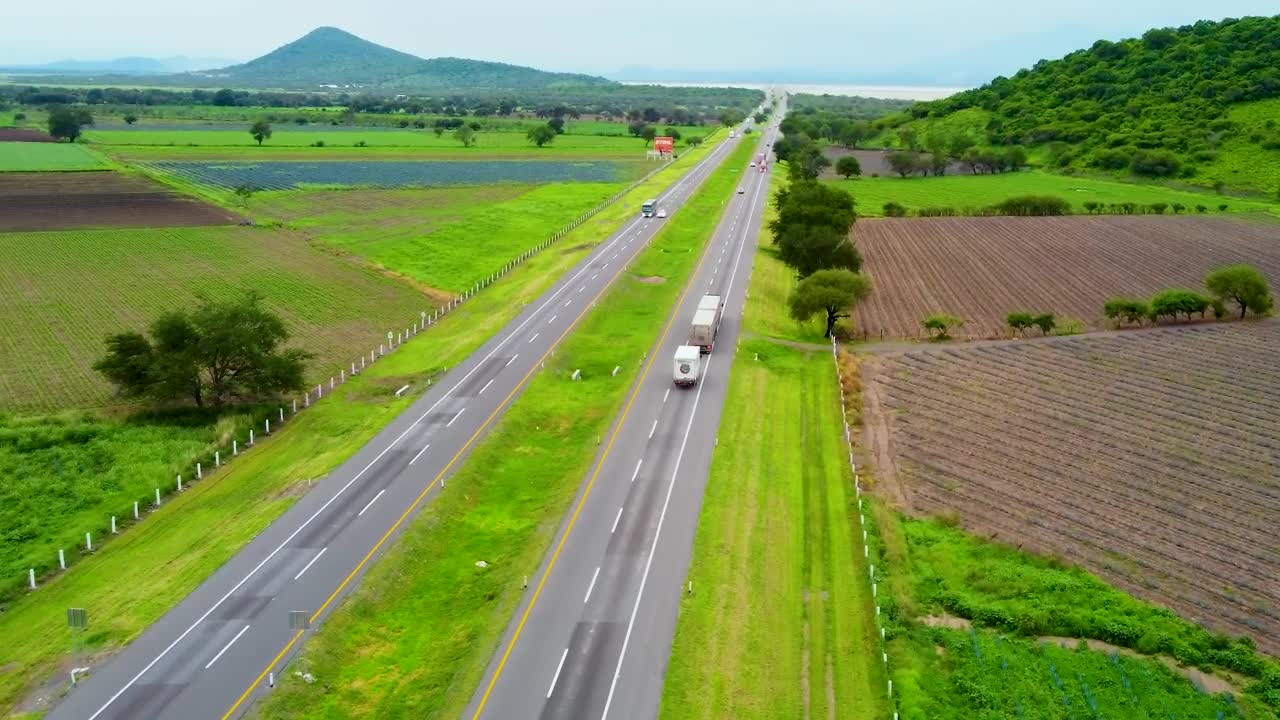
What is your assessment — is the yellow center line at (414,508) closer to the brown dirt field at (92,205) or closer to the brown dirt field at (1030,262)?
the brown dirt field at (1030,262)

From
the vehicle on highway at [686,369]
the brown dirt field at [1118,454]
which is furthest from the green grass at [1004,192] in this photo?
the vehicle on highway at [686,369]

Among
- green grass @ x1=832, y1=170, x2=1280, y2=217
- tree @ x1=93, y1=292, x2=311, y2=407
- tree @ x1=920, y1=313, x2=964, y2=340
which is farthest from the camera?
green grass @ x1=832, y1=170, x2=1280, y2=217

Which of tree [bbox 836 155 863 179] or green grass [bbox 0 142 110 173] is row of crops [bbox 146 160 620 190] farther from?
tree [bbox 836 155 863 179]

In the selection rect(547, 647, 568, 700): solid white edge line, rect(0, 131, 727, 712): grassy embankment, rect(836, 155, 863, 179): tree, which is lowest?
rect(0, 131, 727, 712): grassy embankment

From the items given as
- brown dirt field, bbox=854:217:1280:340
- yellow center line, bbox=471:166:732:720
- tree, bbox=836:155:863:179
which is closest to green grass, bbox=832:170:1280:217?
tree, bbox=836:155:863:179

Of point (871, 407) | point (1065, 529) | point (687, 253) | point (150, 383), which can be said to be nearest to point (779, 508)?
point (1065, 529)

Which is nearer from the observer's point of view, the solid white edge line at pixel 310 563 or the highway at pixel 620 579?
the highway at pixel 620 579

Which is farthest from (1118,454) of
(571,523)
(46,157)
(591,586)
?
(46,157)
